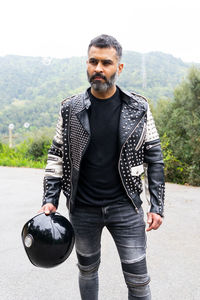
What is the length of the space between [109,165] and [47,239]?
0.59 meters

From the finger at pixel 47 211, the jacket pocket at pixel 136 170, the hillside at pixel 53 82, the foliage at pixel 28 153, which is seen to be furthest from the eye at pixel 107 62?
the hillside at pixel 53 82

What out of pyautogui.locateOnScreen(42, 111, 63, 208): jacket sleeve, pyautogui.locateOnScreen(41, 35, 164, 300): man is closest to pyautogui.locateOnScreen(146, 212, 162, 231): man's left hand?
pyautogui.locateOnScreen(41, 35, 164, 300): man

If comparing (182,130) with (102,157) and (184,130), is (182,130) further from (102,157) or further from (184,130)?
(102,157)

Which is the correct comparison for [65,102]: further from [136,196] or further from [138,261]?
[138,261]

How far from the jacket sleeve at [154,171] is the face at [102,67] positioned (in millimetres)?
362

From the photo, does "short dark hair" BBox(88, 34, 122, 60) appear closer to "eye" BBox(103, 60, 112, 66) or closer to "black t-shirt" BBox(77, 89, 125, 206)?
"eye" BBox(103, 60, 112, 66)

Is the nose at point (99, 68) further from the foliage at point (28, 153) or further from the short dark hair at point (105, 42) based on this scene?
the foliage at point (28, 153)

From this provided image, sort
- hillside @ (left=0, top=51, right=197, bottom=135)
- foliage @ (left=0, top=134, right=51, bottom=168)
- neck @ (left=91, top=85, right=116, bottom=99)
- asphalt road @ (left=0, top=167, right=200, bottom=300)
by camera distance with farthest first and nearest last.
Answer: hillside @ (left=0, top=51, right=197, bottom=135) < foliage @ (left=0, top=134, right=51, bottom=168) < asphalt road @ (left=0, top=167, right=200, bottom=300) < neck @ (left=91, top=85, right=116, bottom=99)

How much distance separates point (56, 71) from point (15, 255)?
44.9m

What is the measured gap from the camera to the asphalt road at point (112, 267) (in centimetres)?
304

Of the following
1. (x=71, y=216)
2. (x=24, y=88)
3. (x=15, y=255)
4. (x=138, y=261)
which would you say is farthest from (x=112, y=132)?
(x=24, y=88)

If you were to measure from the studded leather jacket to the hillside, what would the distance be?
57.2ft

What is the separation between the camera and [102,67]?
2039 mm

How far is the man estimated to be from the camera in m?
2.08
